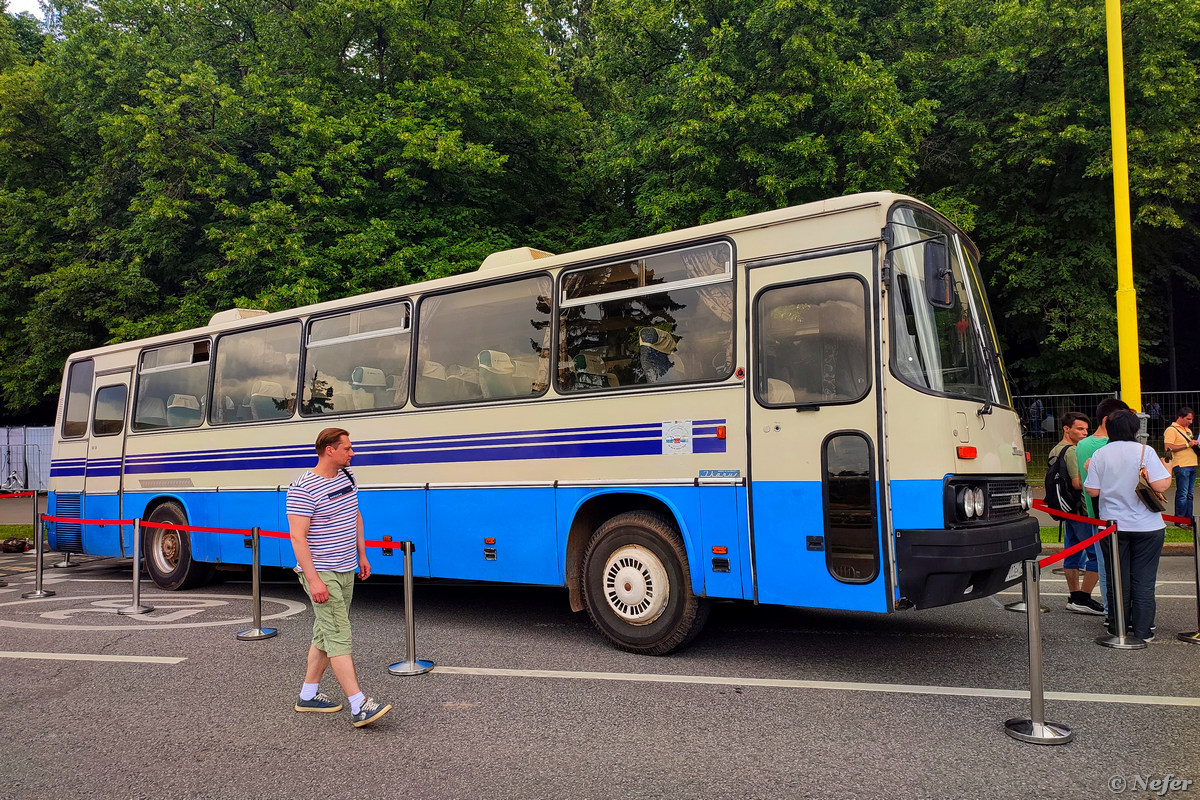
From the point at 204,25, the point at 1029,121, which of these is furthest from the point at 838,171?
the point at 204,25

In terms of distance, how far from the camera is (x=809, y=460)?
590 cm

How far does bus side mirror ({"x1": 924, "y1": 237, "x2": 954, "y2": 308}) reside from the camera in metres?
5.62

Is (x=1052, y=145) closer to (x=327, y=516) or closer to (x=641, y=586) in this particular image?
(x=641, y=586)

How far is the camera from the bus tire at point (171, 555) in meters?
10.6

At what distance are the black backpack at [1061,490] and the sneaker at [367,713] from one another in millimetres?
6773

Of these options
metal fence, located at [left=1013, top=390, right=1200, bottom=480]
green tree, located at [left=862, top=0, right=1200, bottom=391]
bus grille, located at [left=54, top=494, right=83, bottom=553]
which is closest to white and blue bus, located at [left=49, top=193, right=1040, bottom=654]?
bus grille, located at [left=54, top=494, right=83, bottom=553]

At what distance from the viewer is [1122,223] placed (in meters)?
11.5

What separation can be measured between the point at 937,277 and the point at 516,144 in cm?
1877

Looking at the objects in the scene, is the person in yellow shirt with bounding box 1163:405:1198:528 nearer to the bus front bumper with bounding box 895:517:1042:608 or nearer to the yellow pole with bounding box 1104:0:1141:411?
the yellow pole with bounding box 1104:0:1141:411

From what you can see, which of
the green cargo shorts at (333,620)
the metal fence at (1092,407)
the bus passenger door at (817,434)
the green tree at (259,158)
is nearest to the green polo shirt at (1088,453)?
the bus passenger door at (817,434)

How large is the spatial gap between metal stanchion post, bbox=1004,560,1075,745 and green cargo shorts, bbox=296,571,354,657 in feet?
12.9

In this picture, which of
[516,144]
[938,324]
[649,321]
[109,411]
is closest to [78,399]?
[109,411]

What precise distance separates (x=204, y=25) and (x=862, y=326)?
2236 centimetres

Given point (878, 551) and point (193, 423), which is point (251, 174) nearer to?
point (193, 423)
